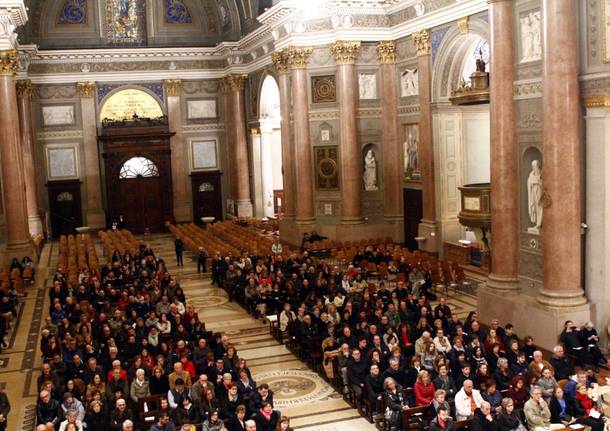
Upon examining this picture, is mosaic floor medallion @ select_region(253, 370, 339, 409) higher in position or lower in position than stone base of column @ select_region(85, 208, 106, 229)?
lower

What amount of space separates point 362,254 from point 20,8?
1466 cm

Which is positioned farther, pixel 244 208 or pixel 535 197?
pixel 244 208

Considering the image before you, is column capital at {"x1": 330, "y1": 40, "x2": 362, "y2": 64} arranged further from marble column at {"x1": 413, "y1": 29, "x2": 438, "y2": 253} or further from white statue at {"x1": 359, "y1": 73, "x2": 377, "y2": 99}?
marble column at {"x1": 413, "y1": 29, "x2": 438, "y2": 253}

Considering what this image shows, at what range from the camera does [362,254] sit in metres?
24.8

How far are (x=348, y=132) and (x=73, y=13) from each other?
1848 cm

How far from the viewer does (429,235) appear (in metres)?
26.4

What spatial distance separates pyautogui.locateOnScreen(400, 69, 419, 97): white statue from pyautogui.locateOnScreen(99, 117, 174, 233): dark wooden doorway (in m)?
16.3

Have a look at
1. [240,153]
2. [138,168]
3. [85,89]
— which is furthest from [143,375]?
[85,89]

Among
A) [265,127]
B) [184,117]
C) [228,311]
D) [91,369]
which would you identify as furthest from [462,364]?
[184,117]

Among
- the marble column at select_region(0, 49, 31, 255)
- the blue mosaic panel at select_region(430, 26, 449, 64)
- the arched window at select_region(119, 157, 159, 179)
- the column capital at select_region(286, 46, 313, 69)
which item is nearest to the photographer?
the blue mosaic panel at select_region(430, 26, 449, 64)

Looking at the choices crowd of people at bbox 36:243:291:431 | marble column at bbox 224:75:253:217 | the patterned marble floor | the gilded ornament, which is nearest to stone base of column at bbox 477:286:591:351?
the patterned marble floor

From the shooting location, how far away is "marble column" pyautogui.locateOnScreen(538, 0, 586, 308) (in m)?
15.0

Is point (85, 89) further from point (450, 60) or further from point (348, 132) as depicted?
point (450, 60)

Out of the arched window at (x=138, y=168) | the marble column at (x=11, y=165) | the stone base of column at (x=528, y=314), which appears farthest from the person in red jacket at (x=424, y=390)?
the arched window at (x=138, y=168)
